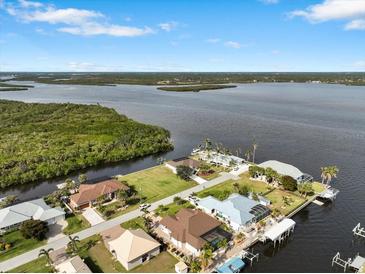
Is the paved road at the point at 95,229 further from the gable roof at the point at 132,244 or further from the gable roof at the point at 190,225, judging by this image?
the gable roof at the point at 190,225

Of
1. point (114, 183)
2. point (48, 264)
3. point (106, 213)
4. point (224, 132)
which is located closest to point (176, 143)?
point (224, 132)

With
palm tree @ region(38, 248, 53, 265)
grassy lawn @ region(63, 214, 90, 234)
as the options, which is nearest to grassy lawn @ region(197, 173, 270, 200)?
grassy lawn @ region(63, 214, 90, 234)

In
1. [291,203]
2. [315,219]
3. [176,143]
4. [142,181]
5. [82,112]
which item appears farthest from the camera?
[82,112]

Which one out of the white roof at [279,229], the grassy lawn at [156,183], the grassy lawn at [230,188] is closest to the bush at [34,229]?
the grassy lawn at [156,183]

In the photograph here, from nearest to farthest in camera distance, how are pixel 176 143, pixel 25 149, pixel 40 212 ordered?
pixel 40 212 < pixel 25 149 < pixel 176 143

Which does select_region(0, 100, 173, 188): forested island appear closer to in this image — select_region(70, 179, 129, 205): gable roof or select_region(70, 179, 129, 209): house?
select_region(70, 179, 129, 205): gable roof

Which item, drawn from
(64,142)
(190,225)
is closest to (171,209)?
(190,225)

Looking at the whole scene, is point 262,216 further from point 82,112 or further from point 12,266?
point 82,112

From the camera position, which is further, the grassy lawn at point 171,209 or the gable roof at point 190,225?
the grassy lawn at point 171,209
